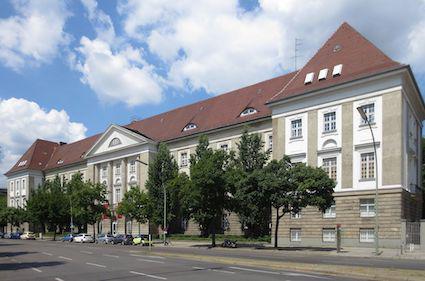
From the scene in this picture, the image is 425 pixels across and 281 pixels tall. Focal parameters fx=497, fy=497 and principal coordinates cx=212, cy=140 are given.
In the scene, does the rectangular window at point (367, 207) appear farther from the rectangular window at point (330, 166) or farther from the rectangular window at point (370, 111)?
the rectangular window at point (370, 111)

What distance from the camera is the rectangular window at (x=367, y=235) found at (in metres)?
41.7

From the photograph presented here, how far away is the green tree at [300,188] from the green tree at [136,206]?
27468 millimetres

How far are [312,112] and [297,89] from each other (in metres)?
3.18

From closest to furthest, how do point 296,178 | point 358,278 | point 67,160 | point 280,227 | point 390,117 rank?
point 358,278 → point 296,178 → point 390,117 → point 280,227 → point 67,160

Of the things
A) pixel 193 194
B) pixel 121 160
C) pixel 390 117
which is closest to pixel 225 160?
pixel 193 194

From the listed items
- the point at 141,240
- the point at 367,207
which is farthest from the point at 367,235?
the point at 141,240

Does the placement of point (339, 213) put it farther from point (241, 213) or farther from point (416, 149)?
point (416, 149)

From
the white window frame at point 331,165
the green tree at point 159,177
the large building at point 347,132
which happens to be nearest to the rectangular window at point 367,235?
the large building at point 347,132

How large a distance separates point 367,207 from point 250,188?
11289 mm

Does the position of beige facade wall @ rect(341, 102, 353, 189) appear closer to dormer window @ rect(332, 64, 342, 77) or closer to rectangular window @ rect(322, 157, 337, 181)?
rectangular window @ rect(322, 157, 337, 181)

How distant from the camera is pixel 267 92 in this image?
6103cm

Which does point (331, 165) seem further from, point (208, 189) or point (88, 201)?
point (88, 201)

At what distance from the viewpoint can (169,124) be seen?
76500 millimetres

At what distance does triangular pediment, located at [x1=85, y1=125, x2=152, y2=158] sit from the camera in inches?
2975
